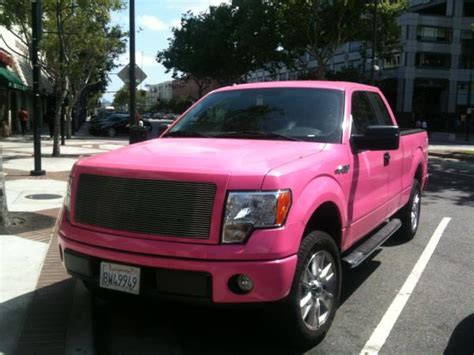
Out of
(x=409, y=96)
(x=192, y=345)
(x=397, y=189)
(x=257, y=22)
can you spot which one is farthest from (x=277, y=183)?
(x=409, y=96)

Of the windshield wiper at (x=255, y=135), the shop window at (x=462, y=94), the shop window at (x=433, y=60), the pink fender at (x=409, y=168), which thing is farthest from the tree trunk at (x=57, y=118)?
the shop window at (x=462, y=94)

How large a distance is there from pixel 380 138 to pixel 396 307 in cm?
147

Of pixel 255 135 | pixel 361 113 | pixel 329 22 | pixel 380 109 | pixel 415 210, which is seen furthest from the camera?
pixel 329 22

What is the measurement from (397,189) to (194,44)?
48082mm

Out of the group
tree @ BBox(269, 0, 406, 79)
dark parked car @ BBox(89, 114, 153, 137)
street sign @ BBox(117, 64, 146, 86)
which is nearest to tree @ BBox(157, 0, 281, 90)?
tree @ BBox(269, 0, 406, 79)

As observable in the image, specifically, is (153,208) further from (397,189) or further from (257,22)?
(257,22)

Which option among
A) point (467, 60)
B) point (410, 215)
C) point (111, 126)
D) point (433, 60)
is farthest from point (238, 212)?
point (467, 60)

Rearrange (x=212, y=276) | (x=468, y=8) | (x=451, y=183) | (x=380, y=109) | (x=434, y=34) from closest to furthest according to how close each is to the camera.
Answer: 1. (x=212, y=276)
2. (x=380, y=109)
3. (x=451, y=183)
4. (x=434, y=34)
5. (x=468, y=8)

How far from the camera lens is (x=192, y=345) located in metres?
4.12

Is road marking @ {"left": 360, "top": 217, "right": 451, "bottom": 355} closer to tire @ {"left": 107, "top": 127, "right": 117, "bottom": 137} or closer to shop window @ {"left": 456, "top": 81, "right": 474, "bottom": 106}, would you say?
tire @ {"left": 107, "top": 127, "right": 117, "bottom": 137}

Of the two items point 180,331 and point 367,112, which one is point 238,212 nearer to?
point 180,331

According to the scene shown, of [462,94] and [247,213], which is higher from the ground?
[462,94]

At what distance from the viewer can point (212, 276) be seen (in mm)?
3521

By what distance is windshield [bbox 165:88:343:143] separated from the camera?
4828 millimetres
